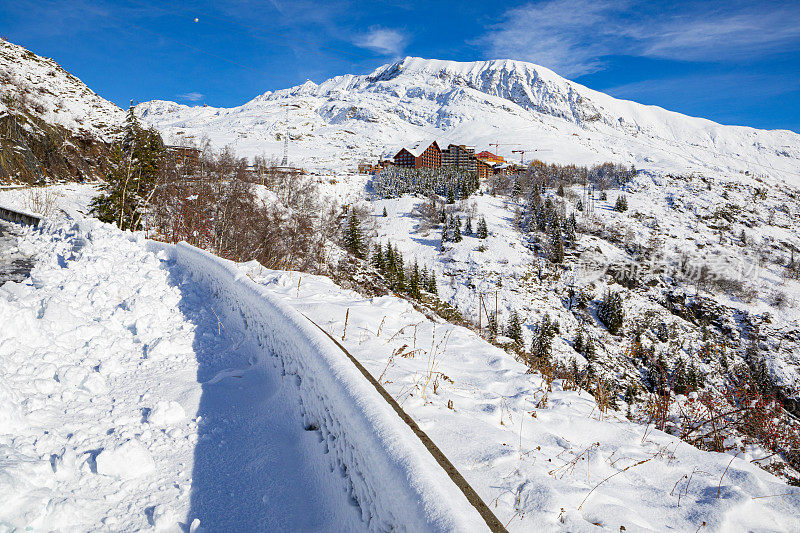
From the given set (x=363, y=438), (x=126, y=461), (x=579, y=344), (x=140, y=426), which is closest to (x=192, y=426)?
(x=140, y=426)

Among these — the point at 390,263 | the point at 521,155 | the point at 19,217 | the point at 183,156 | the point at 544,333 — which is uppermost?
the point at 521,155

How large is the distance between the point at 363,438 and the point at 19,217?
1980 centimetres

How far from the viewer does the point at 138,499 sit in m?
2.51

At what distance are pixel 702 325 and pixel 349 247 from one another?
71.5m

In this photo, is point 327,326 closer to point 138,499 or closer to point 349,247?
point 138,499

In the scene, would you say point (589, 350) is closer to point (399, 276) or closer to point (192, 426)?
point (399, 276)

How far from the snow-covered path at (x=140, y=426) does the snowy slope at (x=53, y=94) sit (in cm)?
4549

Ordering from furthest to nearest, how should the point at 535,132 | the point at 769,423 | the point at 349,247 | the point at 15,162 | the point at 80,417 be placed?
the point at 535,132 → the point at 349,247 → the point at 15,162 → the point at 769,423 → the point at 80,417

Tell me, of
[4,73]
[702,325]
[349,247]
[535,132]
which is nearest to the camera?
[4,73]

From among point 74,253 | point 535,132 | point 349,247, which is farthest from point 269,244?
point 535,132

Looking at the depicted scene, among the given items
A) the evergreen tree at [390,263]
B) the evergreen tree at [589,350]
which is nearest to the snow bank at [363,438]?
the evergreen tree at [390,263]

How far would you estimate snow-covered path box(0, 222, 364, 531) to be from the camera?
2.40m

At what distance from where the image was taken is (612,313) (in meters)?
63.8

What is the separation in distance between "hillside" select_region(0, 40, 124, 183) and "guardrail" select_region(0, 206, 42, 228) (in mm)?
19519
